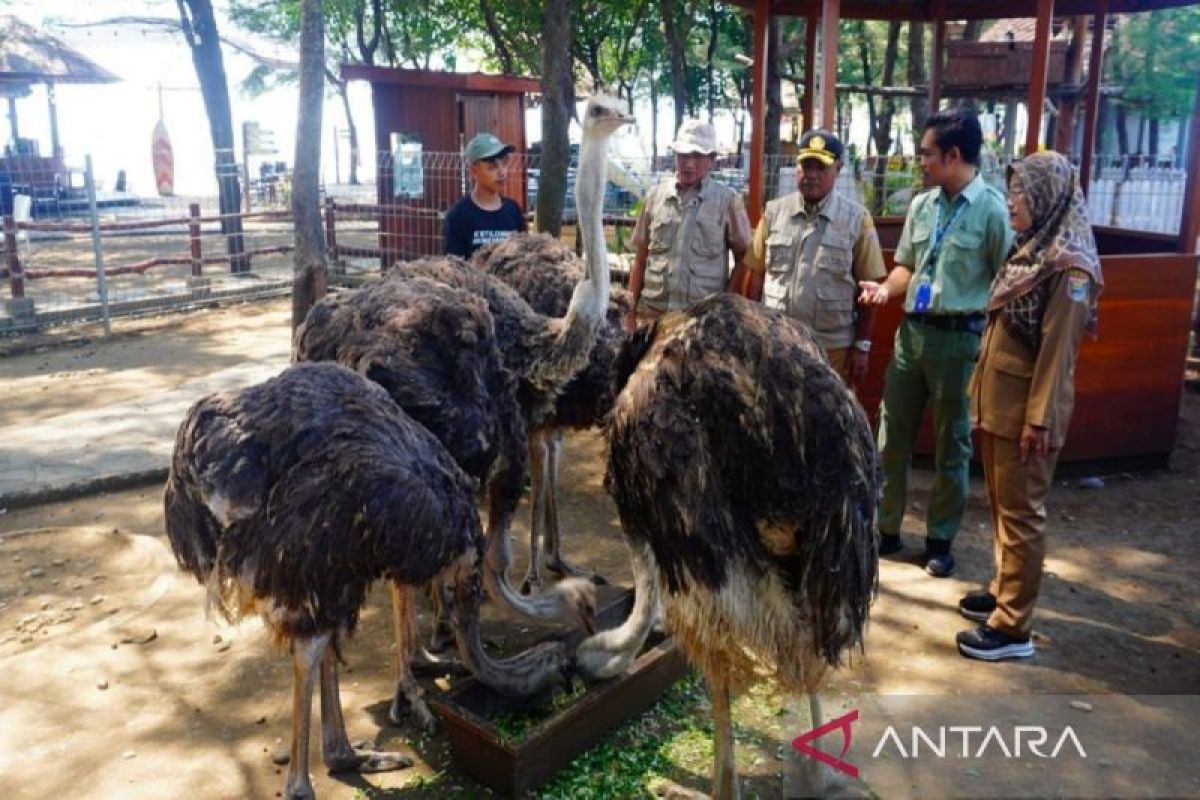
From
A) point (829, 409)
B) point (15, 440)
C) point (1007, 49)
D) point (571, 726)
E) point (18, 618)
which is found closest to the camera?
point (829, 409)

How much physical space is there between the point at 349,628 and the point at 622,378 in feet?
3.38

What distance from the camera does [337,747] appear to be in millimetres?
3201

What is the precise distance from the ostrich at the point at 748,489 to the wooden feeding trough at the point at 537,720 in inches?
23.6

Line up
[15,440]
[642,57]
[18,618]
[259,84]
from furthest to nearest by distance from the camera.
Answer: [259,84]
[642,57]
[15,440]
[18,618]

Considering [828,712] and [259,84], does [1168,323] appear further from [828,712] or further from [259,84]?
[259,84]

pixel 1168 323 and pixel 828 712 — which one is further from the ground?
pixel 1168 323

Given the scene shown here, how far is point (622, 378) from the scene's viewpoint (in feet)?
9.49

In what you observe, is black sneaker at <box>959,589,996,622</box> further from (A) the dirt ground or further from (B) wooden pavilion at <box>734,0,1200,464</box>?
(B) wooden pavilion at <box>734,0,1200,464</box>

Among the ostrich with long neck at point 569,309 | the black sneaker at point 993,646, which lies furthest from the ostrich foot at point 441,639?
the black sneaker at point 993,646

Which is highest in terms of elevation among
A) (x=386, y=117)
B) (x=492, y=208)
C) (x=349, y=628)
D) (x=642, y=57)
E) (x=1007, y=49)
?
(x=642, y=57)

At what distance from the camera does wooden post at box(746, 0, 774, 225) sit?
6.14 m

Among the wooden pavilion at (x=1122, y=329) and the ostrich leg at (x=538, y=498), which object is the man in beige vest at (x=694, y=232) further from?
the wooden pavilion at (x=1122, y=329)

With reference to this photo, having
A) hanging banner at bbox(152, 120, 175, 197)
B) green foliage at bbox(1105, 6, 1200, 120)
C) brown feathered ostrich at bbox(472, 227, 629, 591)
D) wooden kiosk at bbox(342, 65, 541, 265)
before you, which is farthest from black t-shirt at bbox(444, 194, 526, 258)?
green foliage at bbox(1105, 6, 1200, 120)

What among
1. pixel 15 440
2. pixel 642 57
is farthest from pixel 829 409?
pixel 642 57
